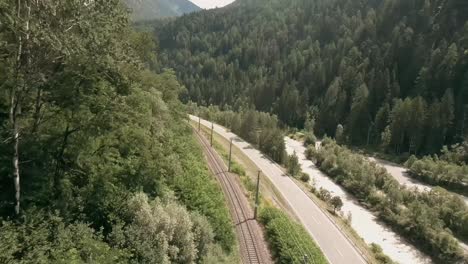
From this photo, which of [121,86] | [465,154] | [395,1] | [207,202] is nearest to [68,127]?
[121,86]

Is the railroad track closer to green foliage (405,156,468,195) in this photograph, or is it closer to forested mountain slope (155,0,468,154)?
green foliage (405,156,468,195)

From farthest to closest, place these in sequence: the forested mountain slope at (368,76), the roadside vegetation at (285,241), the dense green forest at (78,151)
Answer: the forested mountain slope at (368,76) → the roadside vegetation at (285,241) → the dense green forest at (78,151)

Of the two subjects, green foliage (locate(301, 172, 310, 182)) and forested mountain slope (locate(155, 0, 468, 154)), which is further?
forested mountain slope (locate(155, 0, 468, 154))

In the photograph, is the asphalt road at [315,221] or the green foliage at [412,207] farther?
the green foliage at [412,207]

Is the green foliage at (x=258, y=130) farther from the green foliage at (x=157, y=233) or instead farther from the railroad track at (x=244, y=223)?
the green foliage at (x=157, y=233)

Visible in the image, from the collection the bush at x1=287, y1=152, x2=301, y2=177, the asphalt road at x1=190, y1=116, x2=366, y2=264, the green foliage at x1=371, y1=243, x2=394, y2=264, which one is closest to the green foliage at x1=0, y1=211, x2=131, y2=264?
the asphalt road at x1=190, y1=116, x2=366, y2=264

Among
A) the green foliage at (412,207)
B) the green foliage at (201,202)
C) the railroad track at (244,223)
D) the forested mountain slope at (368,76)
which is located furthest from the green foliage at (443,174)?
the green foliage at (201,202)

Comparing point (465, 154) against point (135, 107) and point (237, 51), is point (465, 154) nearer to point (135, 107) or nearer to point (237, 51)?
point (135, 107)
